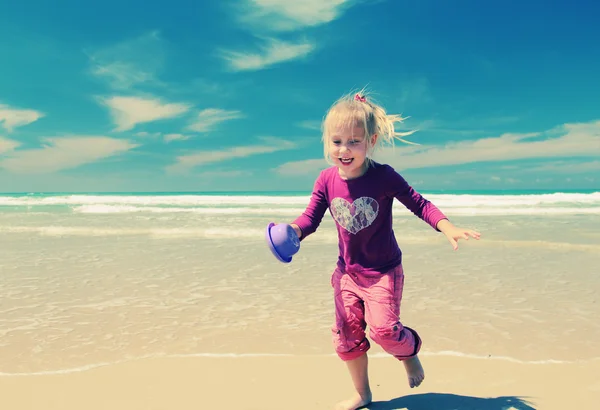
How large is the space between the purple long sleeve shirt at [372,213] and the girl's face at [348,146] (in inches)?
4.7

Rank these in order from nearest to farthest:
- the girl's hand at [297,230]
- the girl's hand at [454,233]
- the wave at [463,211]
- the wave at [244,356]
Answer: the girl's hand at [454,233] < the girl's hand at [297,230] < the wave at [244,356] < the wave at [463,211]

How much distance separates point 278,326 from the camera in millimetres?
4332

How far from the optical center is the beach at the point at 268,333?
303 cm

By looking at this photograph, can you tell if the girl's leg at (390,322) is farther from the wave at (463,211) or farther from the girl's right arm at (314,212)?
the wave at (463,211)

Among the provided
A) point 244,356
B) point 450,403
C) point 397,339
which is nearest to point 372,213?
point 397,339

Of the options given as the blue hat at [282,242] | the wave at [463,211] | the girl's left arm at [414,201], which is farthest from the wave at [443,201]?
the blue hat at [282,242]

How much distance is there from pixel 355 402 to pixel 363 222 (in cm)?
108

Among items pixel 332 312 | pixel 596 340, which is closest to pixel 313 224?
pixel 332 312

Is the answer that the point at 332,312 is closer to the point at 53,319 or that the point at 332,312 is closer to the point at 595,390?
the point at 595,390

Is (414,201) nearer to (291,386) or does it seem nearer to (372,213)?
(372,213)

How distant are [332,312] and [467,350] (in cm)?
143

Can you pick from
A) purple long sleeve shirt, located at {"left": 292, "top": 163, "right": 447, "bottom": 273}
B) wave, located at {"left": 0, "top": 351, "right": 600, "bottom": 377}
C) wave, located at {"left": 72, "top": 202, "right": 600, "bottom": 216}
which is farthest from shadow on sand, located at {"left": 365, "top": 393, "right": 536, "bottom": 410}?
wave, located at {"left": 72, "top": 202, "right": 600, "bottom": 216}

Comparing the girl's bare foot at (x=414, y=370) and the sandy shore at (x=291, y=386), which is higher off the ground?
the girl's bare foot at (x=414, y=370)

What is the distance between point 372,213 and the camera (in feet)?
9.45
